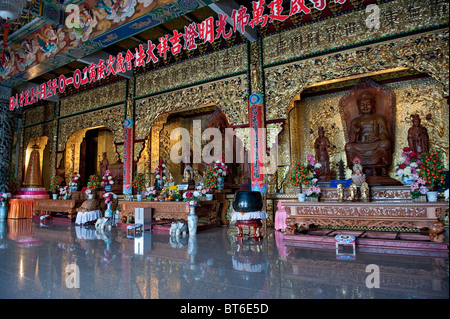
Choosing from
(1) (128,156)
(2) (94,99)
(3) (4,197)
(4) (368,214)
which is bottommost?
(4) (368,214)

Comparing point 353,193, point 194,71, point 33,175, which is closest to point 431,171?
point 353,193

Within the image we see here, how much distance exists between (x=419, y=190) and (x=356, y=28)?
3.31 meters

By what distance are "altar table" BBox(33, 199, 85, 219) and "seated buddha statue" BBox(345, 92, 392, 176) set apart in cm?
766

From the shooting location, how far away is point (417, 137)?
6.46 metres

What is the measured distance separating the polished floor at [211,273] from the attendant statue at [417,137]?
359 centimetres

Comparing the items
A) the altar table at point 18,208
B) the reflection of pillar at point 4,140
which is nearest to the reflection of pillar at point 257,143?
the altar table at point 18,208

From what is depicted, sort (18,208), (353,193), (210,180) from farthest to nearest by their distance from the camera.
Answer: (18,208)
(210,180)
(353,193)

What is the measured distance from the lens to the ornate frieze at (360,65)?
5152 mm

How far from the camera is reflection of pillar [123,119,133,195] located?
895cm

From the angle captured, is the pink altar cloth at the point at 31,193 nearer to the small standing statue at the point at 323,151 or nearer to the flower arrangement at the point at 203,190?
the flower arrangement at the point at 203,190

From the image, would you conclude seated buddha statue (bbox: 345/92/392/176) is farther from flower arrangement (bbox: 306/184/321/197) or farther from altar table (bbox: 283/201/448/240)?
altar table (bbox: 283/201/448/240)

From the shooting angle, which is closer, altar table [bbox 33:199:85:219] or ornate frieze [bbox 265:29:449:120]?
ornate frieze [bbox 265:29:449:120]

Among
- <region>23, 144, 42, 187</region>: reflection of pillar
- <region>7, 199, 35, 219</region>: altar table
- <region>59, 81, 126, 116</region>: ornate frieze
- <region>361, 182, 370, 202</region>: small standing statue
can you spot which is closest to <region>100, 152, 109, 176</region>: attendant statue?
<region>59, 81, 126, 116</region>: ornate frieze

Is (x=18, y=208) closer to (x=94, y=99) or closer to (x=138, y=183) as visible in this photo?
(x=138, y=183)
